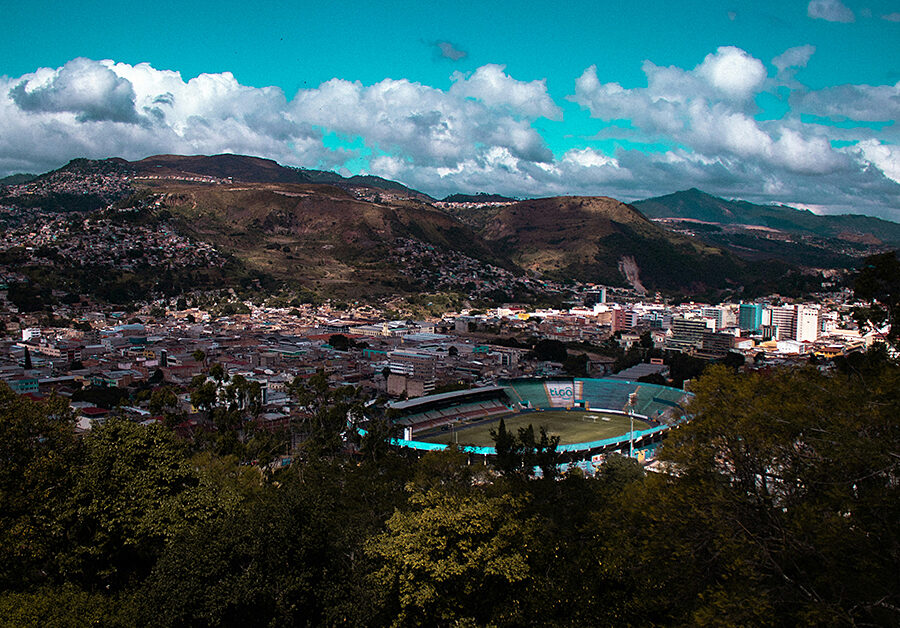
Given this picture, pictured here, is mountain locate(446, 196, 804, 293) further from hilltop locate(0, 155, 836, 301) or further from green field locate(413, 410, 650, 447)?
green field locate(413, 410, 650, 447)

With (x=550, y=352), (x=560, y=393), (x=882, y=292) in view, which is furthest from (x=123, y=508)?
(x=550, y=352)

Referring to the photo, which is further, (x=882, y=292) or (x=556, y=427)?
(x=556, y=427)

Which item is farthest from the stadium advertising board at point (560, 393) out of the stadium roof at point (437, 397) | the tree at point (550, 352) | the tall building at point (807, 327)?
the tall building at point (807, 327)

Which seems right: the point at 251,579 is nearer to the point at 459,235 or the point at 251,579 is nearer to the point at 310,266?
the point at 310,266

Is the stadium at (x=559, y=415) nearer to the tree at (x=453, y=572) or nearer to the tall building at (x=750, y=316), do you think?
the tree at (x=453, y=572)

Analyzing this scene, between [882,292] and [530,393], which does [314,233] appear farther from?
[882,292]

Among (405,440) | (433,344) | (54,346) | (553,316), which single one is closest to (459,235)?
(553,316)

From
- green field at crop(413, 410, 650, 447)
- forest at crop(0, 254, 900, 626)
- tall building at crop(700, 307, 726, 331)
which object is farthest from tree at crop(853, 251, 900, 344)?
tall building at crop(700, 307, 726, 331)
